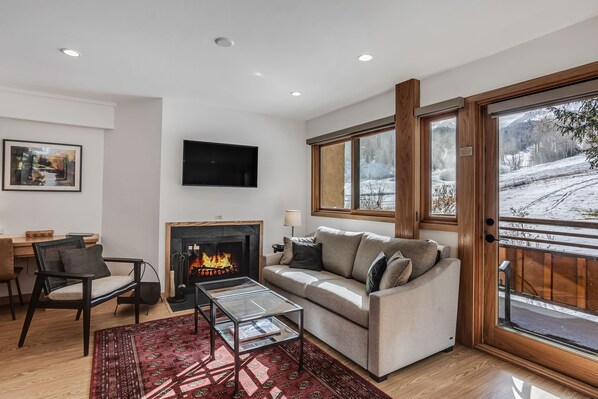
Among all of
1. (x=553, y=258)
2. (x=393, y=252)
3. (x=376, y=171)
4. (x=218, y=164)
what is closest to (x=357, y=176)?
(x=376, y=171)

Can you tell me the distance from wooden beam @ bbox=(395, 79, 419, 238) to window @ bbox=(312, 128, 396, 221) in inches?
12.8

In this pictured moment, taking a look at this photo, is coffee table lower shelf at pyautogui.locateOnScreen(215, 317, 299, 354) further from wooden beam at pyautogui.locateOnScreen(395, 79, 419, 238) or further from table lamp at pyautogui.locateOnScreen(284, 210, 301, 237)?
table lamp at pyautogui.locateOnScreen(284, 210, 301, 237)

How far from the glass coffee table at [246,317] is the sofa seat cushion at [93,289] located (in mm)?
800

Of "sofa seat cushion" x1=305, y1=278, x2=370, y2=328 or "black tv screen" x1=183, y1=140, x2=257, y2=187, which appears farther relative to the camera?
"black tv screen" x1=183, y1=140, x2=257, y2=187

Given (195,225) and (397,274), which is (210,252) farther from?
(397,274)

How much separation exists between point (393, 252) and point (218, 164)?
2455 millimetres

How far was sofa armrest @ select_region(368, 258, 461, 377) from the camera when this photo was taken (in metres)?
2.21

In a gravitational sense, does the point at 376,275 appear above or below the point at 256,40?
below

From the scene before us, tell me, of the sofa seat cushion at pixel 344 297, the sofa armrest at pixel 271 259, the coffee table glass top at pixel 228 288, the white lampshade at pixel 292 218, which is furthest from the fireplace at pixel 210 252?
the sofa seat cushion at pixel 344 297

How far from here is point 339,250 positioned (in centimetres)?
353

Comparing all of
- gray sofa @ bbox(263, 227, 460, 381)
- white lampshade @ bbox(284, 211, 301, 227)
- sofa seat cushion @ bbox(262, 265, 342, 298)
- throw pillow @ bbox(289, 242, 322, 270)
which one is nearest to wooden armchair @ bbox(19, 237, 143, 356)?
sofa seat cushion @ bbox(262, 265, 342, 298)

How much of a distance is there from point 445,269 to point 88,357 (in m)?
2.92

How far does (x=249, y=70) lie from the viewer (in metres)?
2.99

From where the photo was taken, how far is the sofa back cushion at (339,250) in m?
3.38
